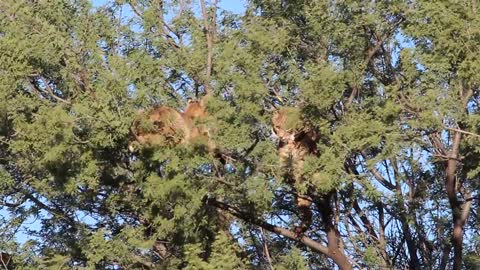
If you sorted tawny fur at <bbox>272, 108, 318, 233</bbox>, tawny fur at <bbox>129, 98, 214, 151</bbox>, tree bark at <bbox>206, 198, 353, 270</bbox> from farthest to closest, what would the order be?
1. tree bark at <bbox>206, 198, 353, 270</bbox>
2. tawny fur at <bbox>272, 108, 318, 233</bbox>
3. tawny fur at <bbox>129, 98, 214, 151</bbox>

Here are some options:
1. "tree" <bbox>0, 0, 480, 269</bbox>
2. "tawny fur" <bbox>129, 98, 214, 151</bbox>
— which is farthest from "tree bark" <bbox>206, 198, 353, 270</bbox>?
"tawny fur" <bbox>129, 98, 214, 151</bbox>

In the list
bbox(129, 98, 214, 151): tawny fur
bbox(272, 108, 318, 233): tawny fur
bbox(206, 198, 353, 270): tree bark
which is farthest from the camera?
bbox(206, 198, 353, 270): tree bark

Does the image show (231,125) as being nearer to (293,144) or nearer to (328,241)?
(293,144)

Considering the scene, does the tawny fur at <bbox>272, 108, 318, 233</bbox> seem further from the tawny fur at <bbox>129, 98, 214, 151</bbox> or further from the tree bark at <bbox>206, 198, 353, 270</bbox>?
the tawny fur at <bbox>129, 98, 214, 151</bbox>

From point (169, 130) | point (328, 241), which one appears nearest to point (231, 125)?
point (169, 130)

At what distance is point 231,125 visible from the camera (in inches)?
347

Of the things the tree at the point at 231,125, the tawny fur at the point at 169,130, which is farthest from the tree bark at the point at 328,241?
the tawny fur at the point at 169,130

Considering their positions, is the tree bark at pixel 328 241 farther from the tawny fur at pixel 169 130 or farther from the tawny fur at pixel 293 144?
the tawny fur at pixel 169 130

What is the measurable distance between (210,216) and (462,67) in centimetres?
254

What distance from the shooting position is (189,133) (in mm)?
8805

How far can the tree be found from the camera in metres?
8.77

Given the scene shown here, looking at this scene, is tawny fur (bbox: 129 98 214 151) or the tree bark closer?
tawny fur (bbox: 129 98 214 151)

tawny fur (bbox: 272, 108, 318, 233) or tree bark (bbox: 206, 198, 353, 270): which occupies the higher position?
tawny fur (bbox: 272, 108, 318, 233)

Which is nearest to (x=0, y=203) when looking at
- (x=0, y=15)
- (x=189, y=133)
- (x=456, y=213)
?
(x=0, y=15)
